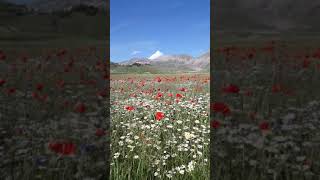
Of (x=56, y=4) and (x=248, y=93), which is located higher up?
(x=56, y=4)

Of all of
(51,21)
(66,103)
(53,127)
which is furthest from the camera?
(51,21)

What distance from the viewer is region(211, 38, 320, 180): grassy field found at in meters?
3.74

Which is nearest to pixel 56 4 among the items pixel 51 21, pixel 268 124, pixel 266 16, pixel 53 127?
pixel 51 21

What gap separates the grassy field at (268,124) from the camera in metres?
3.74

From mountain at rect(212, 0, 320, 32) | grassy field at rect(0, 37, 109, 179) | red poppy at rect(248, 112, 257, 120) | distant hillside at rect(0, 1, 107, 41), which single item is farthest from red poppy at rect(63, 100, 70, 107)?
mountain at rect(212, 0, 320, 32)

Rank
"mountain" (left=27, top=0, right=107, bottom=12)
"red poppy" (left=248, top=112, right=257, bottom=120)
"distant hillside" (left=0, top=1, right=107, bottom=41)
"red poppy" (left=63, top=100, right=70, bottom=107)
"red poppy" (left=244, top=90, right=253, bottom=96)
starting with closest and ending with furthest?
"red poppy" (left=248, top=112, right=257, bottom=120), "red poppy" (left=63, top=100, right=70, bottom=107), "red poppy" (left=244, top=90, right=253, bottom=96), "distant hillside" (left=0, top=1, right=107, bottom=41), "mountain" (left=27, top=0, right=107, bottom=12)

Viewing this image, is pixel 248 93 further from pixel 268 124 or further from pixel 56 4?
pixel 56 4

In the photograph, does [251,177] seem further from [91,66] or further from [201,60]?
[201,60]

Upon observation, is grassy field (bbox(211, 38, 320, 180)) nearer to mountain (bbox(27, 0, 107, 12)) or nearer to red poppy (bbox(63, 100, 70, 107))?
red poppy (bbox(63, 100, 70, 107))

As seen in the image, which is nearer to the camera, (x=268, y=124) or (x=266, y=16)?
(x=268, y=124)

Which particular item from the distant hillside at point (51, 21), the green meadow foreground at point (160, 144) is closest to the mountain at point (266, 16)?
the distant hillside at point (51, 21)

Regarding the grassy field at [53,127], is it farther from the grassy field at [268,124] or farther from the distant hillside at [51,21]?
the distant hillside at [51,21]

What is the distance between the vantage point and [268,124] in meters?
4.16

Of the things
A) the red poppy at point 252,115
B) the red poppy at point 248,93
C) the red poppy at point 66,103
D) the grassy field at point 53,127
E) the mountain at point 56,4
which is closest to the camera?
the grassy field at point 53,127
